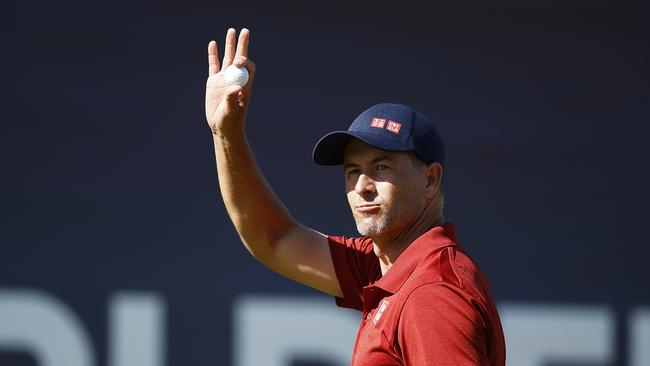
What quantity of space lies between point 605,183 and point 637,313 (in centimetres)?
46

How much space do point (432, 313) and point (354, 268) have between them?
69cm

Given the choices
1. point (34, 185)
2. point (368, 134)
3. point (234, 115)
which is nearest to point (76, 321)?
point (34, 185)

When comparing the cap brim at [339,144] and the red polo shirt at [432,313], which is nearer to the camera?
the red polo shirt at [432,313]

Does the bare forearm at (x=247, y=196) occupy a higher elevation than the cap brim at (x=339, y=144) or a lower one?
lower

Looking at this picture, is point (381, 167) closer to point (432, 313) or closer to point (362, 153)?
point (362, 153)

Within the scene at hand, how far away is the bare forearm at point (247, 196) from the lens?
252 centimetres

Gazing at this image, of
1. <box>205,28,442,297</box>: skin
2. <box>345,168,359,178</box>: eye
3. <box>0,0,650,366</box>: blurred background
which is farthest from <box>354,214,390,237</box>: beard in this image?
<box>0,0,650,366</box>: blurred background

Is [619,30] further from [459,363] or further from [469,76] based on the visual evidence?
[459,363]

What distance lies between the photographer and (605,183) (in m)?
3.81

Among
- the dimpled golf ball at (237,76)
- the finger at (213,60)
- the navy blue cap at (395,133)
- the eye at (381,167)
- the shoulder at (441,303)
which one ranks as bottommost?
the shoulder at (441,303)

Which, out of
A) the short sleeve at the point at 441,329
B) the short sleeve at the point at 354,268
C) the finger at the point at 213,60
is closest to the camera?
the short sleeve at the point at 441,329

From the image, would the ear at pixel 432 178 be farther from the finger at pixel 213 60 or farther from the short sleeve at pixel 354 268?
the finger at pixel 213 60

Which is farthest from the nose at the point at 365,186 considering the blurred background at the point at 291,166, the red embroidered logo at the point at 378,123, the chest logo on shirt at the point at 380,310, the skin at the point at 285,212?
the blurred background at the point at 291,166

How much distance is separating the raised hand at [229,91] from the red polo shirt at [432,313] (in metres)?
0.50
